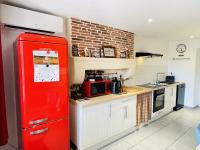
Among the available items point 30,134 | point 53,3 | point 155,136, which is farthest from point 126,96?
point 53,3

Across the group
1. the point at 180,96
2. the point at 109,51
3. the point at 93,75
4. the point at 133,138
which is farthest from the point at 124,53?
the point at 180,96

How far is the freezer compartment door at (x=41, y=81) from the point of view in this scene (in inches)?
66.4

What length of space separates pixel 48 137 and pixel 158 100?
2.79 m

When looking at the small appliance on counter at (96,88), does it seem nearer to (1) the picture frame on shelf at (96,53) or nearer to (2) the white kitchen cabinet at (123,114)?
(2) the white kitchen cabinet at (123,114)

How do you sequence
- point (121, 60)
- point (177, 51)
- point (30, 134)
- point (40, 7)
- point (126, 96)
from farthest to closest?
1. point (177, 51)
2. point (121, 60)
3. point (126, 96)
4. point (40, 7)
5. point (30, 134)

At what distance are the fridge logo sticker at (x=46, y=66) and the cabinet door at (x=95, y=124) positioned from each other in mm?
721

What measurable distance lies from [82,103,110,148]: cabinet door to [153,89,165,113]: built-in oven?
1.54 m

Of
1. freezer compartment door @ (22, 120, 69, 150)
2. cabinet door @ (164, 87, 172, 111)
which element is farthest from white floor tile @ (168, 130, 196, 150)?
freezer compartment door @ (22, 120, 69, 150)

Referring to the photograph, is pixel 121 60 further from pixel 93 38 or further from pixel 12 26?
pixel 12 26

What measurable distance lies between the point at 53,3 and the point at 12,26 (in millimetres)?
631

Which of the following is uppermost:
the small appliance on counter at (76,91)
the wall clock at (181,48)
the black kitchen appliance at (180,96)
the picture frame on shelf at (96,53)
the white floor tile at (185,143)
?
the wall clock at (181,48)

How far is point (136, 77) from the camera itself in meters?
3.96

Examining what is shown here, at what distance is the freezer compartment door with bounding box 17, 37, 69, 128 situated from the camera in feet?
5.53

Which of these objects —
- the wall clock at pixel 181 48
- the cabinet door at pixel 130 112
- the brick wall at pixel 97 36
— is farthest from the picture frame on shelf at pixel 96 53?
the wall clock at pixel 181 48
